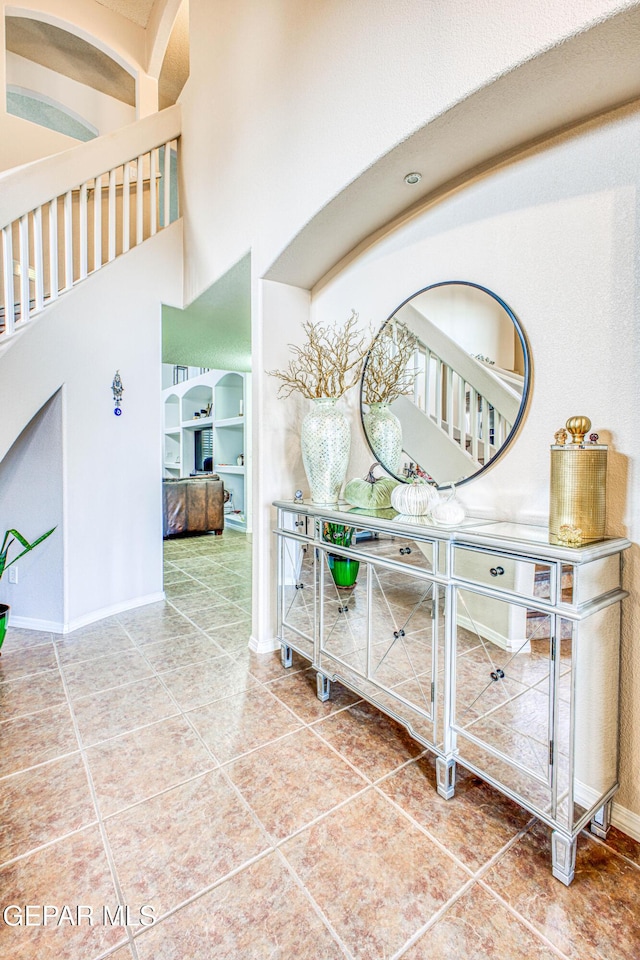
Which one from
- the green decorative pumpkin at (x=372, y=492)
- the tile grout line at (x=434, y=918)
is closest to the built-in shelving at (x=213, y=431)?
the green decorative pumpkin at (x=372, y=492)

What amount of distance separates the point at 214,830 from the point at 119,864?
0.90ft

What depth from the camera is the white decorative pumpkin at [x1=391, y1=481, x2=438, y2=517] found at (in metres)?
1.75

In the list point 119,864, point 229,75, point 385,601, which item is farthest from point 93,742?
point 229,75

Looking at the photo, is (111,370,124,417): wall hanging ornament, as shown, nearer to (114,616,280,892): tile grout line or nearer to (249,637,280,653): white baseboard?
(249,637,280,653): white baseboard

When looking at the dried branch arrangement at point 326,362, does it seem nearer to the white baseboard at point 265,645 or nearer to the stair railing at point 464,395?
the stair railing at point 464,395

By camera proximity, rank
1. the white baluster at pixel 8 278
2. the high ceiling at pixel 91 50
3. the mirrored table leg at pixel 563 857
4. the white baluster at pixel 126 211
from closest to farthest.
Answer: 1. the mirrored table leg at pixel 563 857
2. the white baluster at pixel 8 278
3. the white baluster at pixel 126 211
4. the high ceiling at pixel 91 50

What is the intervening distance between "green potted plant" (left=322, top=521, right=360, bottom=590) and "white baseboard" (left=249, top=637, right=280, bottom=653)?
869mm

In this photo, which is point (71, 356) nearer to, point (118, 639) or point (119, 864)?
point (118, 639)

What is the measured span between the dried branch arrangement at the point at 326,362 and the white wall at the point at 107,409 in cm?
143

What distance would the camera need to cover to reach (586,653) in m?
1.20

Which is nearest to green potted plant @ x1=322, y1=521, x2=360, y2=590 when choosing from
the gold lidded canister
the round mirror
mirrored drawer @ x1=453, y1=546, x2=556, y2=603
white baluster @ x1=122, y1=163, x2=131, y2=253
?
the round mirror

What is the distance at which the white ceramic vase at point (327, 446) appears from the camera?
7.07 ft

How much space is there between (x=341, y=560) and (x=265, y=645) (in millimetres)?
1010

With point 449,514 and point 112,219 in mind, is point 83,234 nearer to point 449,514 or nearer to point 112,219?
point 112,219
